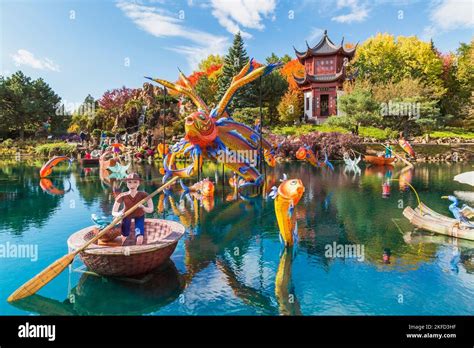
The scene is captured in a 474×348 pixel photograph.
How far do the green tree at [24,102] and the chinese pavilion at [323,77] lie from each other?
27.0 metres

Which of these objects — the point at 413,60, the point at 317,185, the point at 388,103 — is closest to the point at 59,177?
the point at 317,185

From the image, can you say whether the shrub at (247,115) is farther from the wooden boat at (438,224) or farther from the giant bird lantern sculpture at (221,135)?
the wooden boat at (438,224)

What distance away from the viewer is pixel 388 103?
1305 inches

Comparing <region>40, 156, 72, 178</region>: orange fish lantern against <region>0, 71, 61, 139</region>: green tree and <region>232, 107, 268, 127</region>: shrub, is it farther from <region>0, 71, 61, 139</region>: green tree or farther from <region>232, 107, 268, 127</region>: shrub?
<region>0, 71, 61, 139</region>: green tree

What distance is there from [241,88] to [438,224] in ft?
97.6

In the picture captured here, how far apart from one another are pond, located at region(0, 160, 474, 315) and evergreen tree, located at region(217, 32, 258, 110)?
2418cm

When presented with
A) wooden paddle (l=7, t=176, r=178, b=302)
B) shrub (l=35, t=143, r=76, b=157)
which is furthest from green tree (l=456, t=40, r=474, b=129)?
wooden paddle (l=7, t=176, r=178, b=302)

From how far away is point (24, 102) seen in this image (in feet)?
118

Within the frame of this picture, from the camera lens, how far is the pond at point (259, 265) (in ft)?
20.4

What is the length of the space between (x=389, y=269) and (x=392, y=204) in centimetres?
667

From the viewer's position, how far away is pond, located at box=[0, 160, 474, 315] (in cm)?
623

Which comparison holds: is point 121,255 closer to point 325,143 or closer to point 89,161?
point 89,161

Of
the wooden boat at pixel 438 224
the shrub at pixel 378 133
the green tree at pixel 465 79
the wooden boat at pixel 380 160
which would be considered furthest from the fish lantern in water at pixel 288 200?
the green tree at pixel 465 79

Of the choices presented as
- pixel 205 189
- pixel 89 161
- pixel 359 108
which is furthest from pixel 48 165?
pixel 359 108
